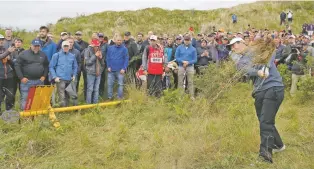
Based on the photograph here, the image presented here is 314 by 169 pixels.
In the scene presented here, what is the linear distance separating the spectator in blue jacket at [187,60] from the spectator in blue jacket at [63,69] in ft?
8.80

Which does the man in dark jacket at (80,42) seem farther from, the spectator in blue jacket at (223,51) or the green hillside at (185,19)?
the green hillside at (185,19)

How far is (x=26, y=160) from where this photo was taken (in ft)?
17.5

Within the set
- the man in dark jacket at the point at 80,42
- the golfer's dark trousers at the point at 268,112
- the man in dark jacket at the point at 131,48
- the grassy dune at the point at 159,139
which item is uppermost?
the man in dark jacket at the point at 80,42

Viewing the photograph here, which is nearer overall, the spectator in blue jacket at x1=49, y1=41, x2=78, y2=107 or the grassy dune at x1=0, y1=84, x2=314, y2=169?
the grassy dune at x1=0, y1=84, x2=314, y2=169

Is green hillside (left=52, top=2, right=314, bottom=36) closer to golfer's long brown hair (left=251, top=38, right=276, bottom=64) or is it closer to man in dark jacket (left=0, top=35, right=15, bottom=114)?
man in dark jacket (left=0, top=35, right=15, bottom=114)

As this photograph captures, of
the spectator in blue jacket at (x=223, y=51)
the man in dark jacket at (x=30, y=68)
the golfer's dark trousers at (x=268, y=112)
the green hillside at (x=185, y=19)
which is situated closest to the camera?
the golfer's dark trousers at (x=268, y=112)

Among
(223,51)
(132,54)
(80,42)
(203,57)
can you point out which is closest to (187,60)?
(203,57)

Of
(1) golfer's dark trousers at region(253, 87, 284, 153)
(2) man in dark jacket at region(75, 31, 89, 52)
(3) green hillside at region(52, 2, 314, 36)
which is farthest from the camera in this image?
(3) green hillside at region(52, 2, 314, 36)

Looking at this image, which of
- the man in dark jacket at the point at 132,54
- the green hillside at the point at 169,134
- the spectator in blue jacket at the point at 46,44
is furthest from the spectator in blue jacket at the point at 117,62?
the spectator in blue jacket at the point at 46,44

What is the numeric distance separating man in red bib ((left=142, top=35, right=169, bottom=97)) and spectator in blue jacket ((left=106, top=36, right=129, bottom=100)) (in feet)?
1.69

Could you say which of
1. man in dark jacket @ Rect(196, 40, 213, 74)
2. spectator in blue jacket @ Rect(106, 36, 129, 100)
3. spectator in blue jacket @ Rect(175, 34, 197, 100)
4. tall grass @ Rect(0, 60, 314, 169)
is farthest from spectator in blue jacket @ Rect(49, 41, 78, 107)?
man in dark jacket @ Rect(196, 40, 213, 74)

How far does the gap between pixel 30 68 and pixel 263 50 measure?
4.99 metres

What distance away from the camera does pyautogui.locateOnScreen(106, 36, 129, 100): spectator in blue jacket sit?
927 cm

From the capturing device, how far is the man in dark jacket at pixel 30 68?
7.91m
